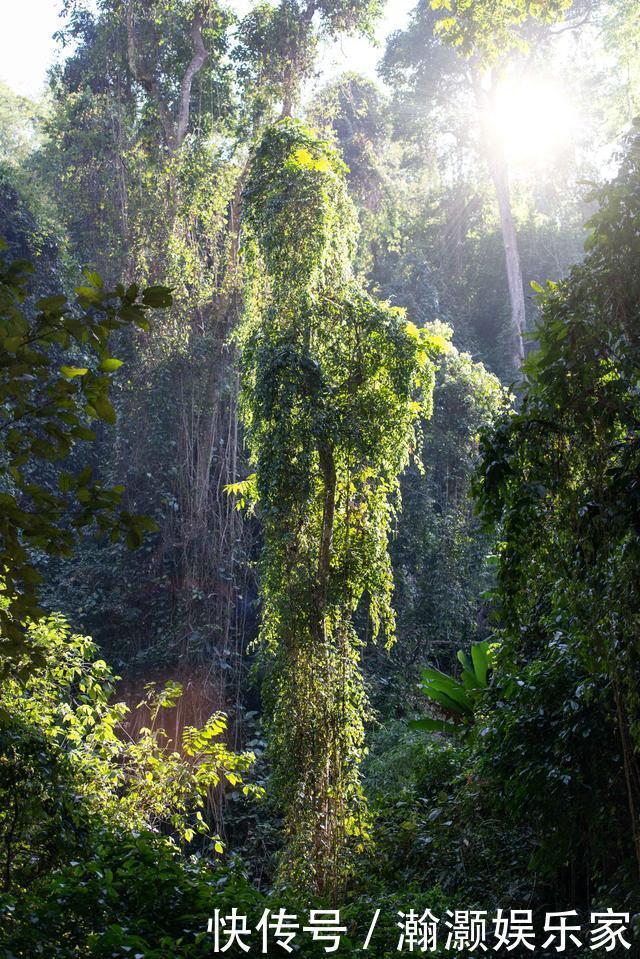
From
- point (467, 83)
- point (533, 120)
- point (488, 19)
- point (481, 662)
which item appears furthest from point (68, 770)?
point (467, 83)

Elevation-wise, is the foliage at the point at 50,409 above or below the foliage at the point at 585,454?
below

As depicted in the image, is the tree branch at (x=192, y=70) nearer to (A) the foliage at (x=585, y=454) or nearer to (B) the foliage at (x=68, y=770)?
(B) the foliage at (x=68, y=770)

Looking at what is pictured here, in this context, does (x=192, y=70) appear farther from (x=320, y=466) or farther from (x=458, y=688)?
(x=458, y=688)

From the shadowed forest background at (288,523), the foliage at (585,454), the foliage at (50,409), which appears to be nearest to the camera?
the foliage at (50,409)

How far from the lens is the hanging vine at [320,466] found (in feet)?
16.2

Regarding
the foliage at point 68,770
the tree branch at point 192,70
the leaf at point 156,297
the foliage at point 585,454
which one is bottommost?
the foliage at point 68,770

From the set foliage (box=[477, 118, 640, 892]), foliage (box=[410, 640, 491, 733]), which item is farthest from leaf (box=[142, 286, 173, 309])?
foliage (box=[410, 640, 491, 733])

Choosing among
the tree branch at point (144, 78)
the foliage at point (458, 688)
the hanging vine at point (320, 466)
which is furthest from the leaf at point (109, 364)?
the tree branch at point (144, 78)

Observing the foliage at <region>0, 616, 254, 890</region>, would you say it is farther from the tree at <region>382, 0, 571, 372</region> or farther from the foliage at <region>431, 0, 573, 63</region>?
the tree at <region>382, 0, 571, 372</region>

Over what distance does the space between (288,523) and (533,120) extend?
12.7m

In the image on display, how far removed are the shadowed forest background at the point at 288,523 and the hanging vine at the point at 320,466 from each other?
0.06 feet

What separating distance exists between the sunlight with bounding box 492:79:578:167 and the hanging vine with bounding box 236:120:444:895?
33.7 ft

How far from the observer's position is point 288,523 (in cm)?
522

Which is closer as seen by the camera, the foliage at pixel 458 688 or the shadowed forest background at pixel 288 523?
the shadowed forest background at pixel 288 523
